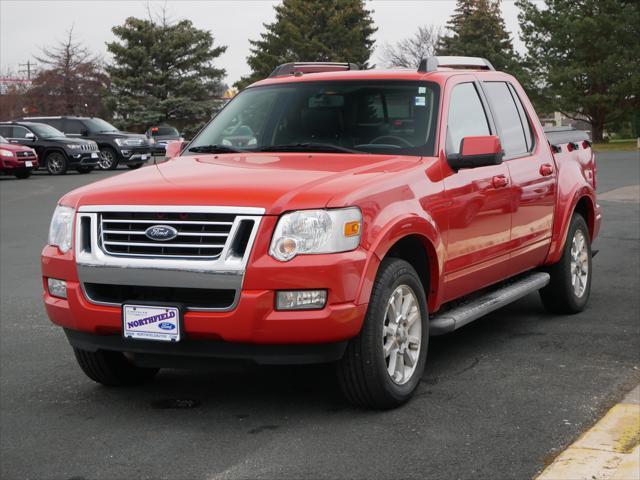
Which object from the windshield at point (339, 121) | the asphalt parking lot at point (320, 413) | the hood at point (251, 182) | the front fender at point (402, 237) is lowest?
the asphalt parking lot at point (320, 413)

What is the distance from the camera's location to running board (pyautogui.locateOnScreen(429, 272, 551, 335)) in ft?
19.2

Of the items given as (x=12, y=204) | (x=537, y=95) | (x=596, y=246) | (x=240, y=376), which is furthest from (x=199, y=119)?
(x=240, y=376)

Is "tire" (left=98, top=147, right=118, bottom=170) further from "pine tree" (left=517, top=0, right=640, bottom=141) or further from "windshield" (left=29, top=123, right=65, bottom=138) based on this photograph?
"pine tree" (left=517, top=0, right=640, bottom=141)

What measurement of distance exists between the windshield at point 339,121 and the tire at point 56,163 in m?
25.6

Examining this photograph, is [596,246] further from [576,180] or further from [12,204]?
[12,204]

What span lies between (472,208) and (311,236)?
1.63 metres

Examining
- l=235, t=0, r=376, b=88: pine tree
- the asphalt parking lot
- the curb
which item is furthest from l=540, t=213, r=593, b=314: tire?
l=235, t=0, r=376, b=88: pine tree

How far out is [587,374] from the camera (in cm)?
605

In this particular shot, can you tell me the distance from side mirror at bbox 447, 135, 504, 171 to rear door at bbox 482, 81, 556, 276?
788mm

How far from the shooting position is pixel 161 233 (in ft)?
16.6

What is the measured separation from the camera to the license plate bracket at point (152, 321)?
16.2 feet

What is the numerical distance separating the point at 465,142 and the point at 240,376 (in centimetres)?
194

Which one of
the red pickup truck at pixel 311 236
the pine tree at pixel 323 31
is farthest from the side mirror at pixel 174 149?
the pine tree at pixel 323 31

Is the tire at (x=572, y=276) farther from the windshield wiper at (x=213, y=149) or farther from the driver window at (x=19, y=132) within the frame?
the driver window at (x=19, y=132)
